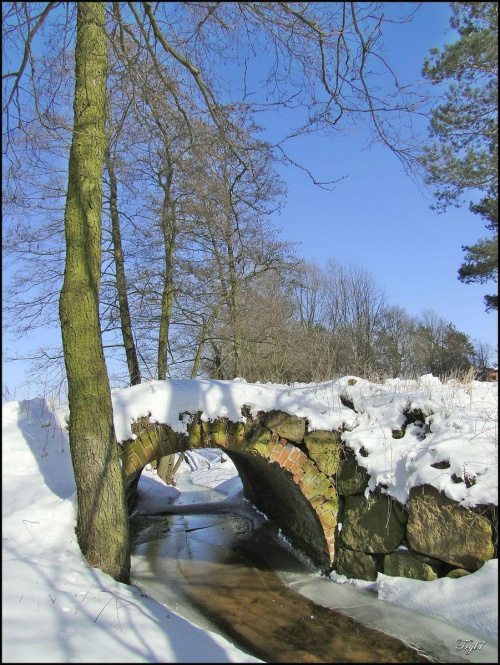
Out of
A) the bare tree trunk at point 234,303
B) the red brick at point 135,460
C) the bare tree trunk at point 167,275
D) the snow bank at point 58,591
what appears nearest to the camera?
the snow bank at point 58,591

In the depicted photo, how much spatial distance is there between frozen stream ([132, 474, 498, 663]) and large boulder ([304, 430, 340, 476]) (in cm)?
121

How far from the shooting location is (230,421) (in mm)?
5070

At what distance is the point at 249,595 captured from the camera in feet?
15.6

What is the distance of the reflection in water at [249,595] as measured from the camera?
348 cm

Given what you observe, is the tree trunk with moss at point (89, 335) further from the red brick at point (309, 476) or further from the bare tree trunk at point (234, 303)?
the bare tree trunk at point (234, 303)

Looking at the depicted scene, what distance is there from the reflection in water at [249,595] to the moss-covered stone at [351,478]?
1.13 metres

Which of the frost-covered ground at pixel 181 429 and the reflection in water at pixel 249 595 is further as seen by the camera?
the reflection in water at pixel 249 595

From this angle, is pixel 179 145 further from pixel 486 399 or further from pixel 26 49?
pixel 486 399

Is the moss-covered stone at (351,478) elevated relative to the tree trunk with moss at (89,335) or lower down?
lower down

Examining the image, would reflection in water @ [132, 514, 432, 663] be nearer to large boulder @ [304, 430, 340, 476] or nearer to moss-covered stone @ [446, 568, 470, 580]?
moss-covered stone @ [446, 568, 470, 580]

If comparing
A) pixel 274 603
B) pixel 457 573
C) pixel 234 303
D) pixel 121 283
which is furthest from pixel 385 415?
pixel 121 283

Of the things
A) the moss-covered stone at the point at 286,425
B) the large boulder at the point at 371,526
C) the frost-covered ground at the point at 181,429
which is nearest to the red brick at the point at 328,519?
the large boulder at the point at 371,526

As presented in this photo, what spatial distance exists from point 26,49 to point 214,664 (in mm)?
4469

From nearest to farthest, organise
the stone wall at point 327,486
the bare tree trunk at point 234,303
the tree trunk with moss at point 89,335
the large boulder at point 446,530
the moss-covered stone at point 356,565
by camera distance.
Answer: the large boulder at point 446,530 → the tree trunk with moss at point 89,335 → the stone wall at point 327,486 → the moss-covered stone at point 356,565 → the bare tree trunk at point 234,303
